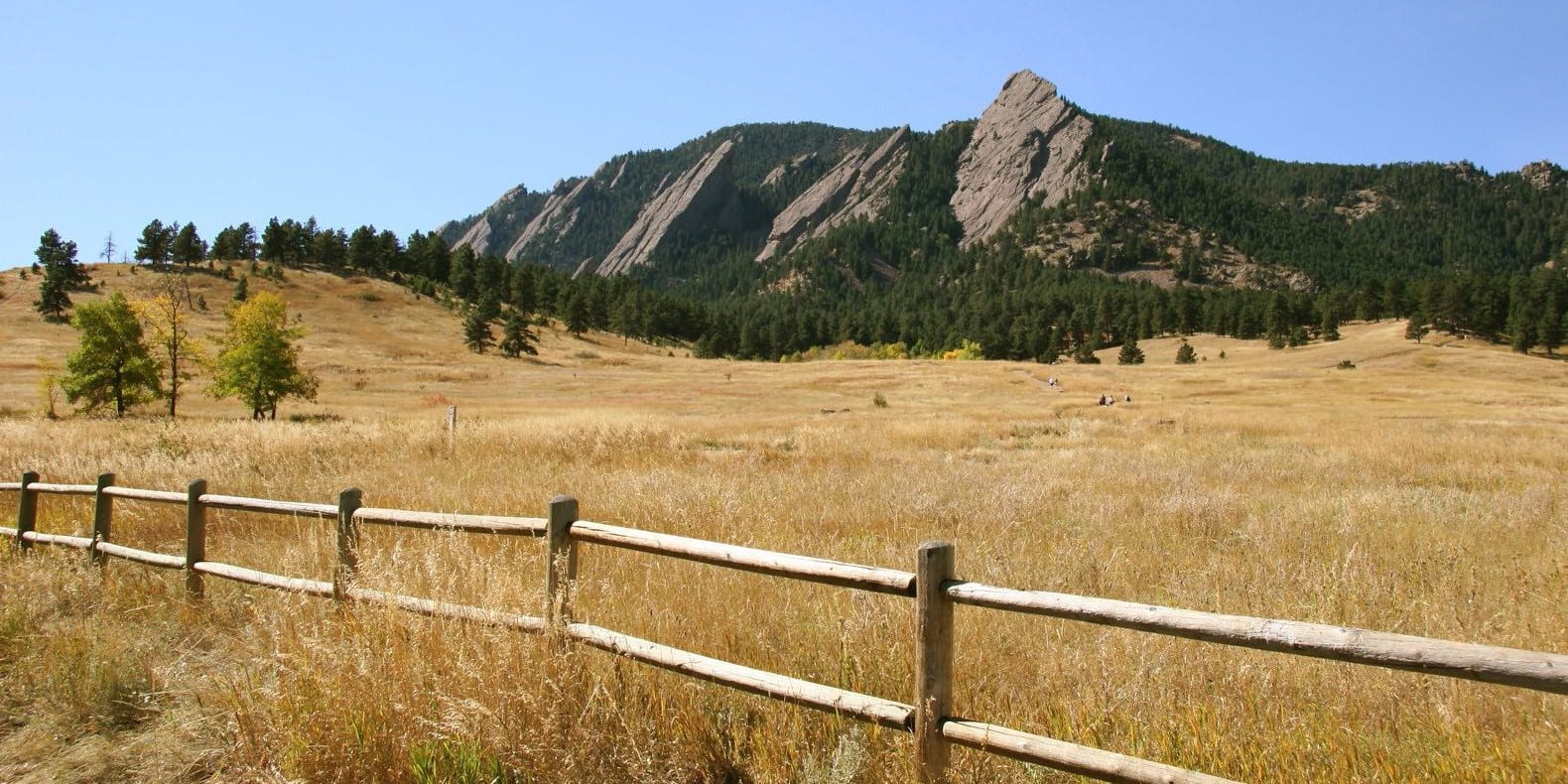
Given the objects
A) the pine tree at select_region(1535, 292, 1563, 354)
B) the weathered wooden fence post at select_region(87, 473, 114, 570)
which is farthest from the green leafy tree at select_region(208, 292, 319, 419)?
the pine tree at select_region(1535, 292, 1563, 354)

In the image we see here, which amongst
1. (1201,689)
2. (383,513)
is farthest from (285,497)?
(1201,689)

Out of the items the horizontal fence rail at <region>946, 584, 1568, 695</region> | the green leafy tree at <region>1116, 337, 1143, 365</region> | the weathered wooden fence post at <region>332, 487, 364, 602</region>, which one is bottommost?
the weathered wooden fence post at <region>332, 487, 364, 602</region>

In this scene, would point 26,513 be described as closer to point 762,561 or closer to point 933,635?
point 762,561

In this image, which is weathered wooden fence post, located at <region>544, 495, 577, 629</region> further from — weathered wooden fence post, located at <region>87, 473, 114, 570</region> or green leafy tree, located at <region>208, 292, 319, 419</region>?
green leafy tree, located at <region>208, 292, 319, 419</region>

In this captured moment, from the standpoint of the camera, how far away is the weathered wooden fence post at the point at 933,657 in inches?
131

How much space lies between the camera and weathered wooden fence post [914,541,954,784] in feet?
11.0

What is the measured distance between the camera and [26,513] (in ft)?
29.1

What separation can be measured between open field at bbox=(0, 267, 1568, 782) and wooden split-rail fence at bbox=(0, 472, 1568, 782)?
0.20m

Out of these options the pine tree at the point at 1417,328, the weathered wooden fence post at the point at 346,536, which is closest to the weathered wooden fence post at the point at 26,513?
the weathered wooden fence post at the point at 346,536

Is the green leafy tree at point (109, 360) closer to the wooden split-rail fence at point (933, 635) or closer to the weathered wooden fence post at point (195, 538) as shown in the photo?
the weathered wooden fence post at point (195, 538)

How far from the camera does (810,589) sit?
5.91m

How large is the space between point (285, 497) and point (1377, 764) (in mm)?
12915

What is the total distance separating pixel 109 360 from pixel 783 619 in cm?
4397

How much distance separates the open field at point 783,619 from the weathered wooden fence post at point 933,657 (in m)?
0.26
